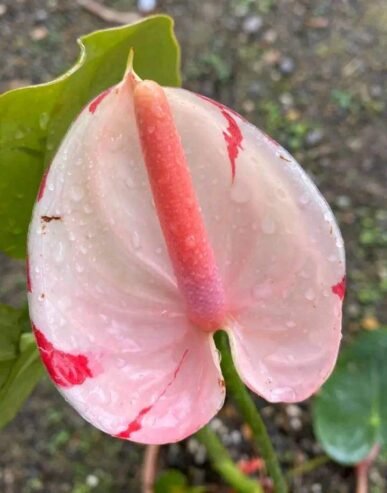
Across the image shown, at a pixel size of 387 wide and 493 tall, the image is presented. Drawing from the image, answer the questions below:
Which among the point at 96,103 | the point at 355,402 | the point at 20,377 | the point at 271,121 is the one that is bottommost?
the point at 355,402

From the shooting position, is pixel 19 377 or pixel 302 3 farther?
pixel 302 3

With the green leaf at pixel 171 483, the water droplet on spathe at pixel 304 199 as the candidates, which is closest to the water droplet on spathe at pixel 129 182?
the water droplet on spathe at pixel 304 199

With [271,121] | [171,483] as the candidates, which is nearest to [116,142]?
[171,483]

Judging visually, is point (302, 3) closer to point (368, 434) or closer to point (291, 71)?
point (291, 71)

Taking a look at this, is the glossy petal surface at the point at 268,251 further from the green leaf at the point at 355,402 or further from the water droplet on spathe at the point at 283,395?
the green leaf at the point at 355,402

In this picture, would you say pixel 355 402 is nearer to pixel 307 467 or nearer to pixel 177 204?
pixel 307 467

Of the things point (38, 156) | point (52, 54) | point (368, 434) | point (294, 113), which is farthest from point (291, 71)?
point (38, 156)

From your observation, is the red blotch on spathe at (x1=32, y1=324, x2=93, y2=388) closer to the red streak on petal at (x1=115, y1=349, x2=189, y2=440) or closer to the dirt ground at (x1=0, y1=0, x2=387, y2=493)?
the red streak on petal at (x1=115, y1=349, x2=189, y2=440)
